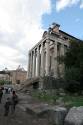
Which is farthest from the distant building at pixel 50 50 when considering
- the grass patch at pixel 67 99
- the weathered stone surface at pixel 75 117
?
the weathered stone surface at pixel 75 117

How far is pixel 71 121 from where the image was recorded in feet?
51.5

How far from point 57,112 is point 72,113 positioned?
1541 mm

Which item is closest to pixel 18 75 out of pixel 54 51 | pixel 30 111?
pixel 54 51

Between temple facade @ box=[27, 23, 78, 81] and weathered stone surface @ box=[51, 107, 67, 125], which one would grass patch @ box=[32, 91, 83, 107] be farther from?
temple facade @ box=[27, 23, 78, 81]

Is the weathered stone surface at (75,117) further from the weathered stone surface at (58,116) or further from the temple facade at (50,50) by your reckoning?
the temple facade at (50,50)

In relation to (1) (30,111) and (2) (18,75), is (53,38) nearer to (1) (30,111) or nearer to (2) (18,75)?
(1) (30,111)

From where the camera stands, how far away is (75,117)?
15.7 m

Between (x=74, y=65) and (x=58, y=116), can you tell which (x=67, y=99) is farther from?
(x=74, y=65)

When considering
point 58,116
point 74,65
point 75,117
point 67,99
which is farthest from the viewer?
point 74,65

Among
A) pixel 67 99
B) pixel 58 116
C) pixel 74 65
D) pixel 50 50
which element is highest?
pixel 50 50

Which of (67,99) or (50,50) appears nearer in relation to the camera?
(67,99)

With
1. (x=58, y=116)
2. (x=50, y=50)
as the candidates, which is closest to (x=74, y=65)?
(x=58, y=116)

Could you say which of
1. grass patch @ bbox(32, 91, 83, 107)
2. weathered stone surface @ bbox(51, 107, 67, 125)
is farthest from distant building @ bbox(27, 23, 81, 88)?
weathered stone surface @ bbox(51, 107, 67, 125)

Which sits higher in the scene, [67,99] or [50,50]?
[50,50]
